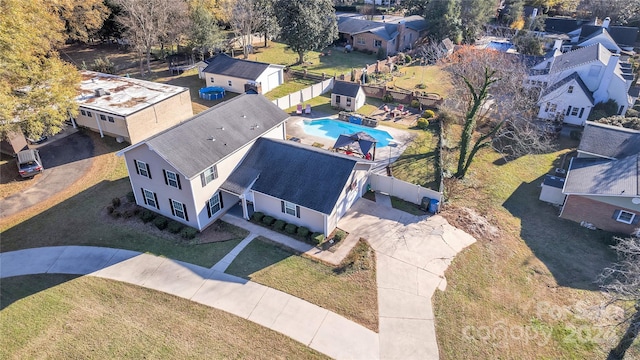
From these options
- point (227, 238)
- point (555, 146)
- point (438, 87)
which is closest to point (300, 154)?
point (227, 238)

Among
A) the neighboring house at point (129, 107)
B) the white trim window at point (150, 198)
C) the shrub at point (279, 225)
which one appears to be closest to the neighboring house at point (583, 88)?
the shrub at point (279, 225)

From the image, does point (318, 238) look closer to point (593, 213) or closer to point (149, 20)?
point (593, 213)

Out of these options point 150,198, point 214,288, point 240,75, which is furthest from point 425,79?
point 214,288

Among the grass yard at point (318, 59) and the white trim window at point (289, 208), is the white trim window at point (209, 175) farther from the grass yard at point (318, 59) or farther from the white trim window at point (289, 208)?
the grass yard at point (318, 59)

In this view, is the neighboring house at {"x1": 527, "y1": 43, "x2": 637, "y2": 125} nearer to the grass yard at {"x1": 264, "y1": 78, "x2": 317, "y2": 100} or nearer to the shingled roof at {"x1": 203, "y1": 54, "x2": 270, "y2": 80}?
the grass yard at {"x1": 264, "y1": 78, "x2": 317, "y2": 100}

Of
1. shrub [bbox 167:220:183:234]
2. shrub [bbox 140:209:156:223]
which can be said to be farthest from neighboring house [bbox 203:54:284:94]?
shrub [bbox 167:220:183:234]
